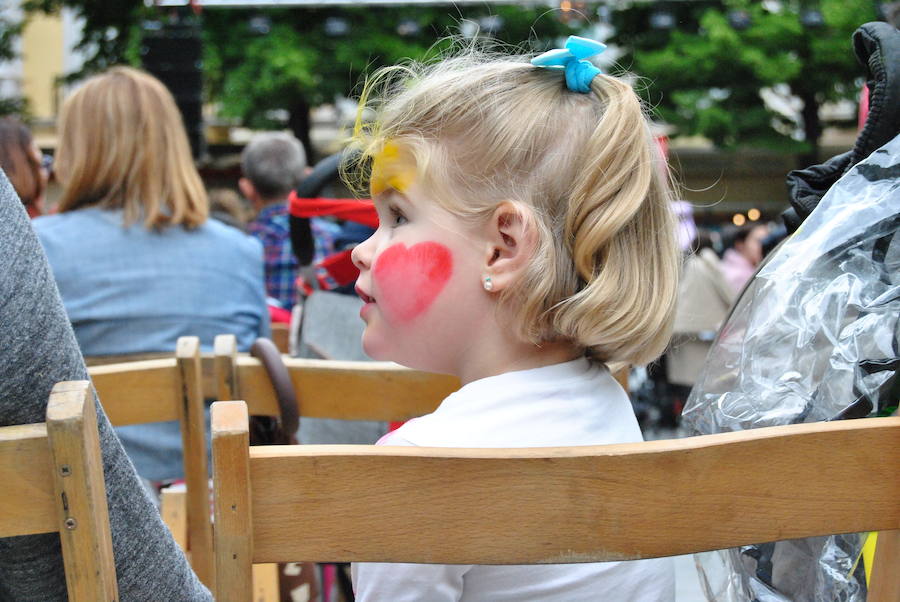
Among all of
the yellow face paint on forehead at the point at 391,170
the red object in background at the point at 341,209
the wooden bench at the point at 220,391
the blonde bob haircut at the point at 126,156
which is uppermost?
the yellow face paint on forehead at the point at 391,170

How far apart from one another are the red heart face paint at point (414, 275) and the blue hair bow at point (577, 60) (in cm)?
27

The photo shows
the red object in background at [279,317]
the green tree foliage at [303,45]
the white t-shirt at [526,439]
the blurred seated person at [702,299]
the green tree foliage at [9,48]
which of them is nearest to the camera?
the white t-shirt at [526,439]

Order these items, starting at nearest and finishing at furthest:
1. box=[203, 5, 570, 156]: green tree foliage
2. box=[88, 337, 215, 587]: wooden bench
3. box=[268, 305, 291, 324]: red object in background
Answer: box=[88, 337, 215, 587]: wooden bench < box=[268, 305, 291, 324]: red object in background < box=[203, 5, 570, 156]: green tree foliage

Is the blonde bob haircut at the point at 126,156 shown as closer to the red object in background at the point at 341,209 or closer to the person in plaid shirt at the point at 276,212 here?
the red object in background at the point at 341,209

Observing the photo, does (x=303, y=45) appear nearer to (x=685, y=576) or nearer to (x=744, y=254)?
(x=744, y=254)

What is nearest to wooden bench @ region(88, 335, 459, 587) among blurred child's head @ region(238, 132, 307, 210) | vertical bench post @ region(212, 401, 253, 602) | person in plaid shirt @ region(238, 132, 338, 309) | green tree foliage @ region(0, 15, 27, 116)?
vertical bench post @ region(212, 401, 253, 602)

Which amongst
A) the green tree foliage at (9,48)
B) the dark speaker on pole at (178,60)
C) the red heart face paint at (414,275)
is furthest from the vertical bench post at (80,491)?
the green tree foliage at (9,48)

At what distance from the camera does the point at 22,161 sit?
3.41 m

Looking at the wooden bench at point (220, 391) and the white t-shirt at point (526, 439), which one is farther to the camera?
the wooden bench at point (220, 391)

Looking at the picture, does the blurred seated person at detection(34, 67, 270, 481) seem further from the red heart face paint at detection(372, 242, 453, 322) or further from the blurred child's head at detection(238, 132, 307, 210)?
the blurred child's head at detection(238, 132, 307, 210)

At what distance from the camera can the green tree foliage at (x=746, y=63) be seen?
46.9ft

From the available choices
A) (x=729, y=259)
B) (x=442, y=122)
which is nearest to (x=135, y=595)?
(x=442, y=122)

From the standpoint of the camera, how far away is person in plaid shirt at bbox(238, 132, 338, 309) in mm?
4152

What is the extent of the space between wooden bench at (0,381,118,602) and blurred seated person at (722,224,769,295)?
6.31m
